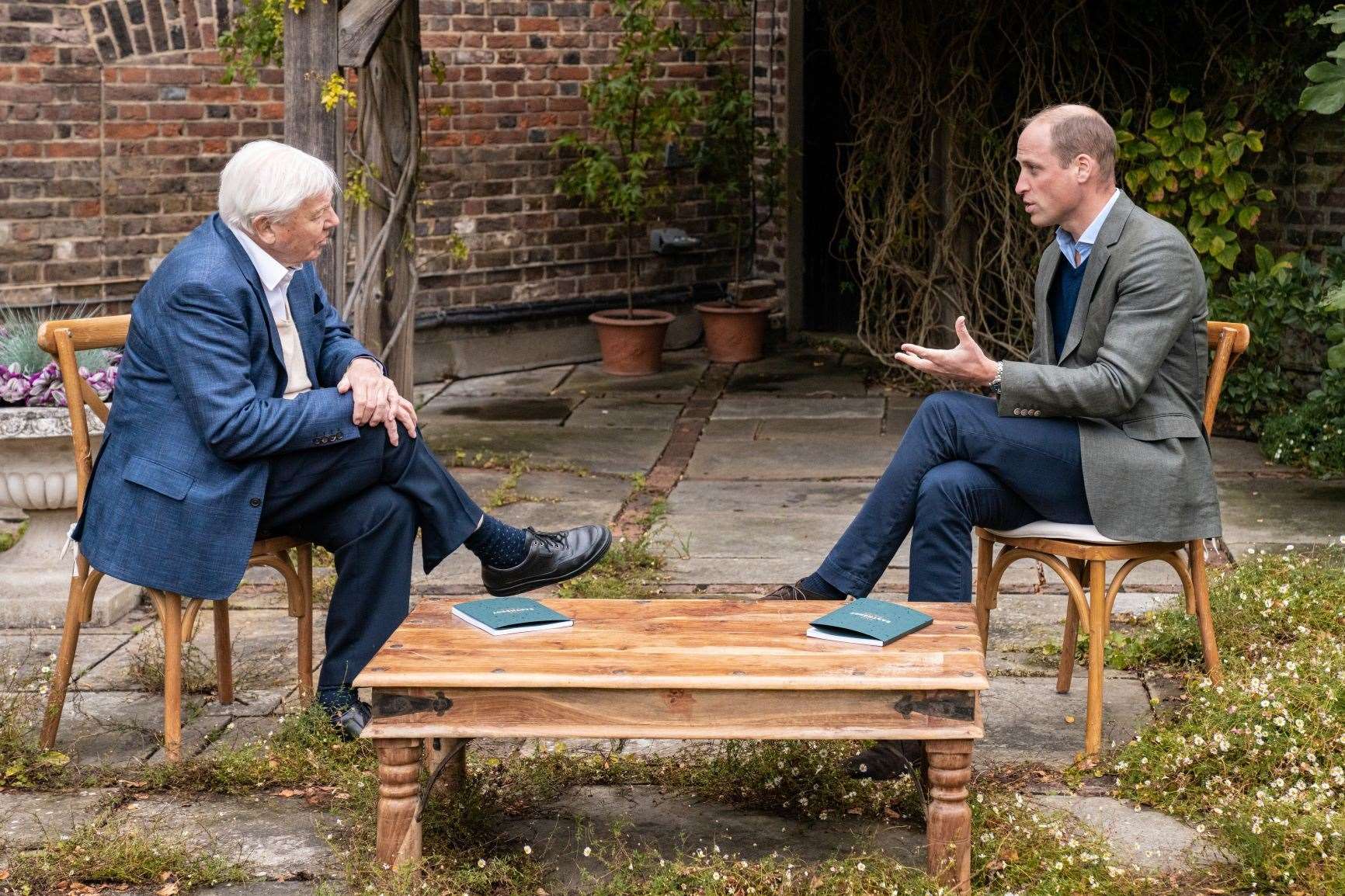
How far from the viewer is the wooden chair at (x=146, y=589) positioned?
363 cm

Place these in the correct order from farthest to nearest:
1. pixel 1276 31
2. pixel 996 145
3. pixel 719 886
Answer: pixel 996 145 < pixel 1276 31 < pixel 719 886

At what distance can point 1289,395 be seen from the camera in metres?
6.91

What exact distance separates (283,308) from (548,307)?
17.2ft

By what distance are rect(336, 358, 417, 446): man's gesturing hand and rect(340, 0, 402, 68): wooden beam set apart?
6.57ft

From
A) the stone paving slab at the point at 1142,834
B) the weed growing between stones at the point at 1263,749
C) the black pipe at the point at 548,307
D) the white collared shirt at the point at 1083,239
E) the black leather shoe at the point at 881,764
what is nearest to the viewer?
the weed growing between stones at the point at 1263,749

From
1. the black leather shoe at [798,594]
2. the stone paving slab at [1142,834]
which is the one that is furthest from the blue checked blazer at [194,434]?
the stone paving slab at [1142,834]

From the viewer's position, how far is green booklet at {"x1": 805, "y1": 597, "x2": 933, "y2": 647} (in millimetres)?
3031

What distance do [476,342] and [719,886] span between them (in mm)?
6262

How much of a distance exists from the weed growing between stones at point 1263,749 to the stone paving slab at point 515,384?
4.73m

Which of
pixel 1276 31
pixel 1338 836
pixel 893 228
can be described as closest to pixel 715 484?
pixel 893 228

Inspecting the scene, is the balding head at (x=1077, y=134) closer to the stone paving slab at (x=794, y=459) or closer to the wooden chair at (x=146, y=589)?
the wooden chair at (x=146, y=589)

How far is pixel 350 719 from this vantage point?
12.3ft

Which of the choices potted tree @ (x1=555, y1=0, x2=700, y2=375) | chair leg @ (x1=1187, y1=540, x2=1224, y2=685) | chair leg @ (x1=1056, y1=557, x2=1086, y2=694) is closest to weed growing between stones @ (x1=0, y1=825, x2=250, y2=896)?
chair leg @ (x1=1056, y1=557, x2=1086, y2=694)

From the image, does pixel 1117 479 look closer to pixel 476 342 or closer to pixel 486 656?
pixel 486 656
